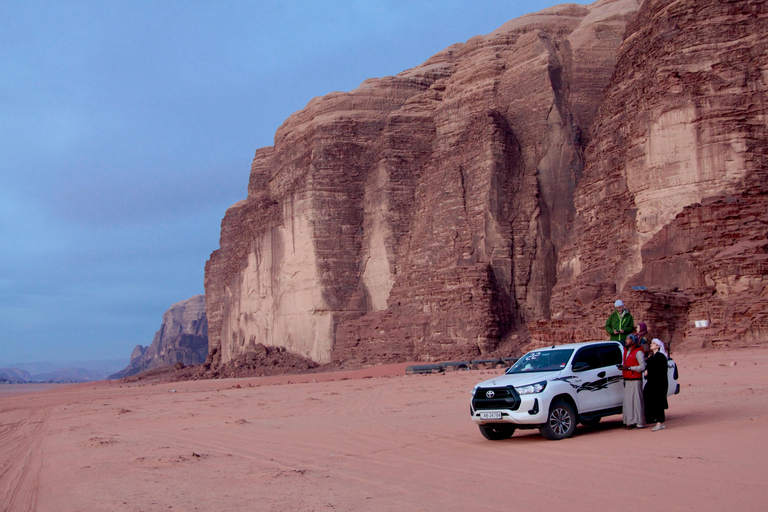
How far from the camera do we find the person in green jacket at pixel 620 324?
1169 cm

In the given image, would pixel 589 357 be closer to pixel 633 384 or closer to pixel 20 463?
pixel 633 384

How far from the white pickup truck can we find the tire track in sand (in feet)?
19.2

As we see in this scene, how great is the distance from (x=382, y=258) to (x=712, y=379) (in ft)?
99.2

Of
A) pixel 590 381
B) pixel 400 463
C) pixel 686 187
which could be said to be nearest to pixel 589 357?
pixel 590 381

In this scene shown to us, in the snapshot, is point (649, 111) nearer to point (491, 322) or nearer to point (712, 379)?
point (491, 322)

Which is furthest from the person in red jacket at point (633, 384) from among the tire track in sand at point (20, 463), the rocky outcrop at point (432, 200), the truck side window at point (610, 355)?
the rocky outcrop at point (432, 200)

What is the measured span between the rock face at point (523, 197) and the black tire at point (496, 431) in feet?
47.0

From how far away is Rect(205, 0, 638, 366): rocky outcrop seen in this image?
37.6 meters

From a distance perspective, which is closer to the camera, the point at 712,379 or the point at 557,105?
the point at 712,379

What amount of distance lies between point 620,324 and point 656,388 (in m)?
2.15

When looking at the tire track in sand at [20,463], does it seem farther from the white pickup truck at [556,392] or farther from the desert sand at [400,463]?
the white pickup truck at [556,392]

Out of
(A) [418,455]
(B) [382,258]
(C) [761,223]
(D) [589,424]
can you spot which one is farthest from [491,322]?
(A) [418,455]

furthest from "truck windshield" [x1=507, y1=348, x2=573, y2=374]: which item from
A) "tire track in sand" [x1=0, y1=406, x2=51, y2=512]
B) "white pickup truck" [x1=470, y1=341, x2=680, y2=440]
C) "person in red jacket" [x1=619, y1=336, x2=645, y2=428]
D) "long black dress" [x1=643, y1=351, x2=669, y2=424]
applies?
"tire track in sand" [x1=0, y1=406, x2=51, y2=512]

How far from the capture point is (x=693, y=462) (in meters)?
7.25
